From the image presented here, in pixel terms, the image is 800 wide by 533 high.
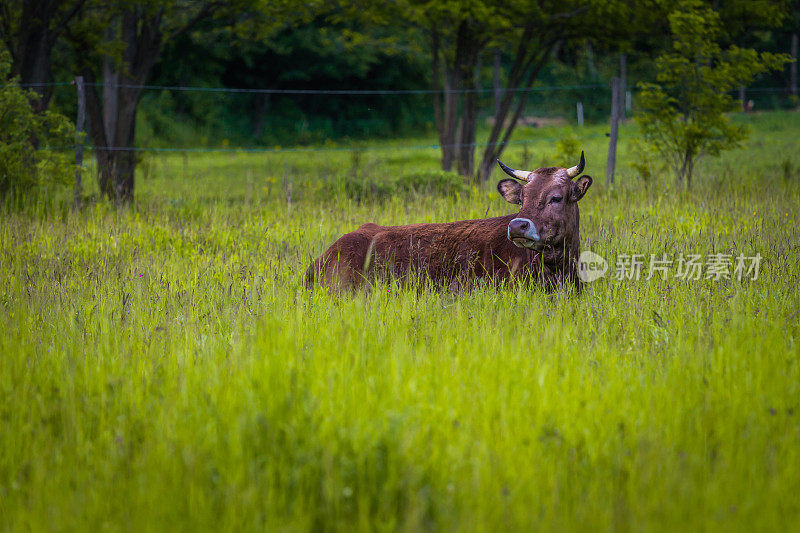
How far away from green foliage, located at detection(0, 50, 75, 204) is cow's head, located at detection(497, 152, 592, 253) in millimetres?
6716

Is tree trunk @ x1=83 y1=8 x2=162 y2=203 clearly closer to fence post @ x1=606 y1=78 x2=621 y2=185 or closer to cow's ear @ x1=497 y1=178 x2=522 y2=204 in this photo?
fence post @ x1=606 y1=78 x2=621 y2=185

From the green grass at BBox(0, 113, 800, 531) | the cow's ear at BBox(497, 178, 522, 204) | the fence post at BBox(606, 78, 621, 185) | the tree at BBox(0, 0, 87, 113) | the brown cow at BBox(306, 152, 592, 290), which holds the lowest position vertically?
the green grass at BBox(0, 113, 800, 531)

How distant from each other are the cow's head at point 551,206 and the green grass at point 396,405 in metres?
0.45

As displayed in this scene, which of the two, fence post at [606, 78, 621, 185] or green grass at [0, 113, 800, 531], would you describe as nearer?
green grass at [0, 113, 800, 531]

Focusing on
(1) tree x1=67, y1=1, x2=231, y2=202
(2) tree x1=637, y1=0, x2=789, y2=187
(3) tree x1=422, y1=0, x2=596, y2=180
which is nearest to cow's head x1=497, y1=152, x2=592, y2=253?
(2) tree x1=637, y1=0, x2=789, y2=187

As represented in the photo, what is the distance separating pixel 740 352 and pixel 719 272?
2209 mm

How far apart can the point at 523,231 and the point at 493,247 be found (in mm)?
712

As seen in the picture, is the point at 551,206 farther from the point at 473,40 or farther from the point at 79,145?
the point at 473,40

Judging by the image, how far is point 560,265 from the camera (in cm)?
564

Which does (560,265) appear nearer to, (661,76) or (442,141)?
(661,76)

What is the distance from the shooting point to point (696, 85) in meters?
11.5

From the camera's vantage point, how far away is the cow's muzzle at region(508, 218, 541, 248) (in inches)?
200

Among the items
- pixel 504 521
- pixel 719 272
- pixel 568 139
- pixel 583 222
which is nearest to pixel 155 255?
pixel 583 222

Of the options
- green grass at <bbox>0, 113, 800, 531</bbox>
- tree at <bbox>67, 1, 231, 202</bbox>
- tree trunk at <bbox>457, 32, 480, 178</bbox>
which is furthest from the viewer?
tree trunk at <bbox>457, 32, 480, 178</bbox>
